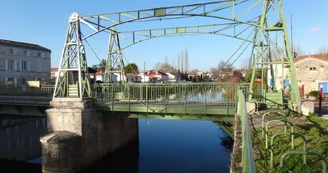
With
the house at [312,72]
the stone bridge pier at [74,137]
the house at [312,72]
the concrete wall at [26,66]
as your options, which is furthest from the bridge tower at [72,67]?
the concrete wall at [26,66]

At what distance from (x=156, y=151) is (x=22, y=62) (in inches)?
1410

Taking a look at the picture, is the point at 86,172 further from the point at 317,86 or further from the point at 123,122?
the point at 317,86

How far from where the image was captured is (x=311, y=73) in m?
30.5

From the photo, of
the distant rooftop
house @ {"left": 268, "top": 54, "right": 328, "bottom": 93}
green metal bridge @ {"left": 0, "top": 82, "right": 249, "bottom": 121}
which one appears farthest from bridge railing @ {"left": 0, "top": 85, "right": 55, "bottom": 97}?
the distant rooftop

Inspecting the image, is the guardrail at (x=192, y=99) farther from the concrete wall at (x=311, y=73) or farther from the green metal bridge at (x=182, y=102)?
the concrete wall at (x=311, y=73)

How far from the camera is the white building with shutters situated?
40.5m

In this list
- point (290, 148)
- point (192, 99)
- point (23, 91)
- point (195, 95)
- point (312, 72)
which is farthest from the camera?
point (312, 72)

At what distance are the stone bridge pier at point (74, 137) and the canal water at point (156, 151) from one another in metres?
0.82

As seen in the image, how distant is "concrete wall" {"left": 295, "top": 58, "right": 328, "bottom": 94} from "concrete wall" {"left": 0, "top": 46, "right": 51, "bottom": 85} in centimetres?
4071

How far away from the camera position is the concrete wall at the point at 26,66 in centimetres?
4034

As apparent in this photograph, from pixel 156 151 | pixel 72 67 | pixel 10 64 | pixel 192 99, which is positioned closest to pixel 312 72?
pixel 156 151

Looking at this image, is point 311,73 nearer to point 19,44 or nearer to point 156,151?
point 156,151

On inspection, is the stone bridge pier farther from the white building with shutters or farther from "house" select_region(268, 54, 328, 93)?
the white building with shutters

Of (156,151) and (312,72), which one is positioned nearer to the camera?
(156,151)
